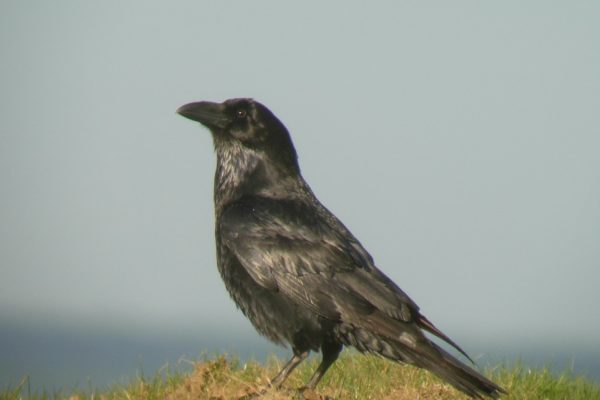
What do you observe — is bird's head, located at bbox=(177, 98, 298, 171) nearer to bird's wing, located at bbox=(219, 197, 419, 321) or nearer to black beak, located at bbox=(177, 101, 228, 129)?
black beak, located at bbox=(177, 101, 228, 129)

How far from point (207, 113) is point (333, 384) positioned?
7.91 ft

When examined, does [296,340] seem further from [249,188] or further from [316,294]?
[249,188]

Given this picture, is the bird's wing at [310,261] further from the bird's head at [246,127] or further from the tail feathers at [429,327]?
the bird's head at [246,127]

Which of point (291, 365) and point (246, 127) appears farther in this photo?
point (246, 127)

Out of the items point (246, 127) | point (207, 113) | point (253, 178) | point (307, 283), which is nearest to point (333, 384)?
point (307, 283)

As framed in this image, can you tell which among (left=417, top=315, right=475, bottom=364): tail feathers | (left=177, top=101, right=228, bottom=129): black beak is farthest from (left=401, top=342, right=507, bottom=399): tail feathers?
(left=177, top=101, right=228, bottom=129): black beak

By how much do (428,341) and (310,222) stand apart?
4.19 ft

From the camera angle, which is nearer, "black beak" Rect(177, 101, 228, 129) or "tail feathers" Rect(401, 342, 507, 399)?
"tail feathers" Rect(401, 342, 507, 399)

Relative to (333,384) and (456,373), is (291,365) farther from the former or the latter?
(456,373)

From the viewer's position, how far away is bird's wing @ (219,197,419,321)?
9312 millimetres

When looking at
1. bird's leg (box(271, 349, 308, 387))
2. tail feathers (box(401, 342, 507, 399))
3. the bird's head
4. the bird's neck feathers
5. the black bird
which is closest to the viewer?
tail feathers (box(401, 342, 507, 399))

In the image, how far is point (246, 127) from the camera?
10.4 meters

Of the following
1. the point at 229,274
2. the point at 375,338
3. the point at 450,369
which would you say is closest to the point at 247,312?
the point at 229,274

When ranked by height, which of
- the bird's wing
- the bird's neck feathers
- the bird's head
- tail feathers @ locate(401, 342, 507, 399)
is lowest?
tail feathers @ locate(401, 342, 507, 399)
